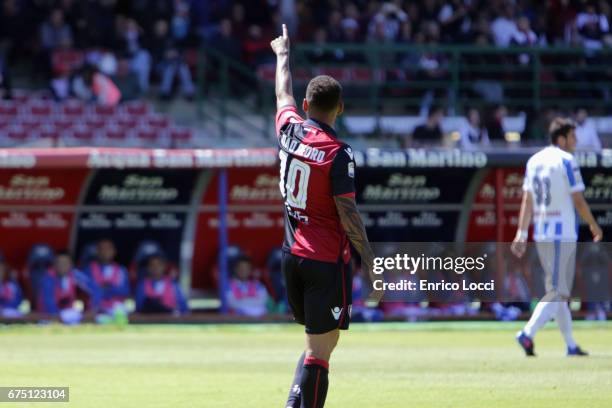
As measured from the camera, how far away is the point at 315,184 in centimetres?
778

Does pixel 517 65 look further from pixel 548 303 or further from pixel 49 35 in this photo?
pixel 548 303

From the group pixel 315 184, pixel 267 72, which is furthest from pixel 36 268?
pixel 315 184

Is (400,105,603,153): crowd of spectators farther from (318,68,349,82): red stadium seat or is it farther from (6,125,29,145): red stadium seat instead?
(6,125,29,145): red stadium seat

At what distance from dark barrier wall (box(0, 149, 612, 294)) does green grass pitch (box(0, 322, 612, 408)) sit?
7.19ft

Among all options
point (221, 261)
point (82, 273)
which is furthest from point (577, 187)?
point (82, 273)

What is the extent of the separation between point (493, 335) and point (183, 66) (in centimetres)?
1000

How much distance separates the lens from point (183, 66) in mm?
24172

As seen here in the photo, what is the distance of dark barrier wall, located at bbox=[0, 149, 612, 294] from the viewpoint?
18.1m

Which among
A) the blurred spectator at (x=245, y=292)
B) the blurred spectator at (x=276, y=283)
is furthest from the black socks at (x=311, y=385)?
the blurred spectator at (x=276, y=283)

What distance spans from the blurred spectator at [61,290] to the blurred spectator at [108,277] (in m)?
0.16

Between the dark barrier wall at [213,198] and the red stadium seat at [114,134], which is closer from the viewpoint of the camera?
the dark barrier wall at [213,198]

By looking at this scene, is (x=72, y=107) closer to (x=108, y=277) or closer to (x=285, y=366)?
(x=108, y=277)

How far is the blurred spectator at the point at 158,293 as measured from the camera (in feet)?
58.7

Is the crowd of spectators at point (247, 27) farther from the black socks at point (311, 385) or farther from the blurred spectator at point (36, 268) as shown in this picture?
the black socks at point (311, 385)
